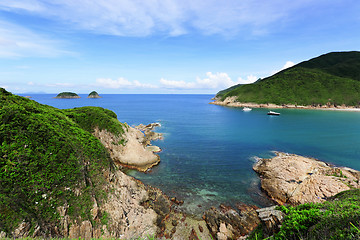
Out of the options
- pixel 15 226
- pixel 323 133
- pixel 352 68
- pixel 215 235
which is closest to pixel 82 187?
pixel 15 226

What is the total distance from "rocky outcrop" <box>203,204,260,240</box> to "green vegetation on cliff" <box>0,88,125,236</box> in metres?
13.1

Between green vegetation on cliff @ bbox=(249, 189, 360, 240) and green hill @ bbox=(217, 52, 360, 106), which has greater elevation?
green hill @ bbox=(217, 52, 360, 106)

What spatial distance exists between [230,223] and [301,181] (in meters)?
15.9

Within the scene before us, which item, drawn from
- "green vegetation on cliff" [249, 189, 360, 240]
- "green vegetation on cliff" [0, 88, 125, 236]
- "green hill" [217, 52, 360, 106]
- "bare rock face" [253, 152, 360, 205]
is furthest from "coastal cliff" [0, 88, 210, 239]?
"green hill" [217, 52, 360, 106]

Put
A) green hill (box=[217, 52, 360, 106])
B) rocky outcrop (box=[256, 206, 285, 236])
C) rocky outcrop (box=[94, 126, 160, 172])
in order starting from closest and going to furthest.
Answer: rocky outcrop (box=[256, 206, 285, 236])
rocky outcrop (box=[94, 126, 160, 172])
green hill (box=[217, 52, 360, 106])

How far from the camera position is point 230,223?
61.1 feet

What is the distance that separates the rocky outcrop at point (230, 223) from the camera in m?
17.6

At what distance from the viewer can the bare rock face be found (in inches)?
889

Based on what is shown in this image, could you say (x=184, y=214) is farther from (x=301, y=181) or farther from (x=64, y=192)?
(x=301, y=181)

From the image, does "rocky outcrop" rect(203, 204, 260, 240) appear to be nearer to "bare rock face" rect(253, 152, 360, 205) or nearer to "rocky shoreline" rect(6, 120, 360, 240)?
"rocky shoreline" rect(6, 120, 360, 240)

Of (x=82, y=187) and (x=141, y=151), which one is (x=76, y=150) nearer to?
(x=82, y=187)

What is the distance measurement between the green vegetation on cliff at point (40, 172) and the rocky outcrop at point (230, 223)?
43.1ft

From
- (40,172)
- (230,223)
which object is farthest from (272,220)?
(40,172)

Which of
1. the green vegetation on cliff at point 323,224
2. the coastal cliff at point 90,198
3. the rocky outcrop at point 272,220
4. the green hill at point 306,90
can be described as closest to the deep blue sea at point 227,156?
the coastal cliff at point 90,198
